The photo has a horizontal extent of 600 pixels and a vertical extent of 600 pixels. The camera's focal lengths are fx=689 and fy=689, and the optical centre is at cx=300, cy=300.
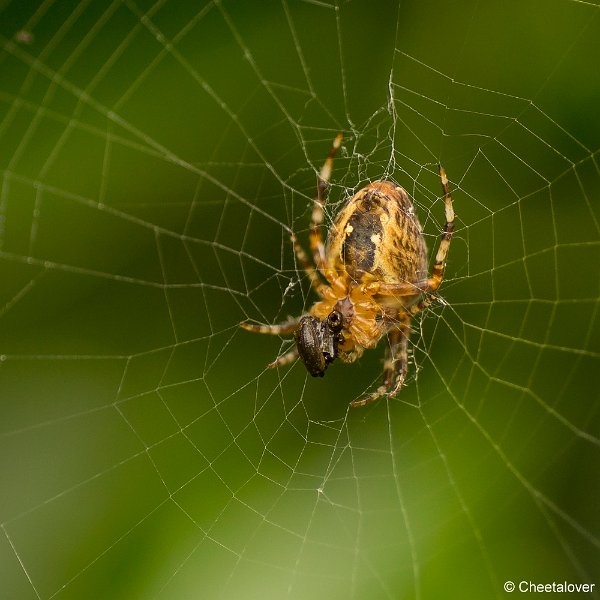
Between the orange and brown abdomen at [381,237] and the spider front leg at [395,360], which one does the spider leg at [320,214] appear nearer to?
the orange and brown abdomen at [381,237]

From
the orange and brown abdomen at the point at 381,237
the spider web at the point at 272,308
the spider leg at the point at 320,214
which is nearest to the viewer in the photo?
the spider web at the point at 272,308

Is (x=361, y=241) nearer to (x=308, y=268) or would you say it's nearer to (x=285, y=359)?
(x=308, y=268)

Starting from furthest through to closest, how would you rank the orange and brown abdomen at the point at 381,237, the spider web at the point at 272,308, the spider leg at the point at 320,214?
the spider leg at the point at 320,214 < the orange and brown abdomen at the point at 381,237 < the spider web at the point at 272,308

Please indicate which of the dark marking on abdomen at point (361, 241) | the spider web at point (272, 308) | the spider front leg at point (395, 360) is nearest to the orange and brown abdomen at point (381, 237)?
the dark marking on abdomen at point (361, 241)

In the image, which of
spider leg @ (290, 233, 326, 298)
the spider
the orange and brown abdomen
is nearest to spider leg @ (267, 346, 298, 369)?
the spider

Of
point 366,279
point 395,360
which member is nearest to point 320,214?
point 366,279

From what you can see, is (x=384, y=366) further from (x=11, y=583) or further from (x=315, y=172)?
(x=11, y=583)
